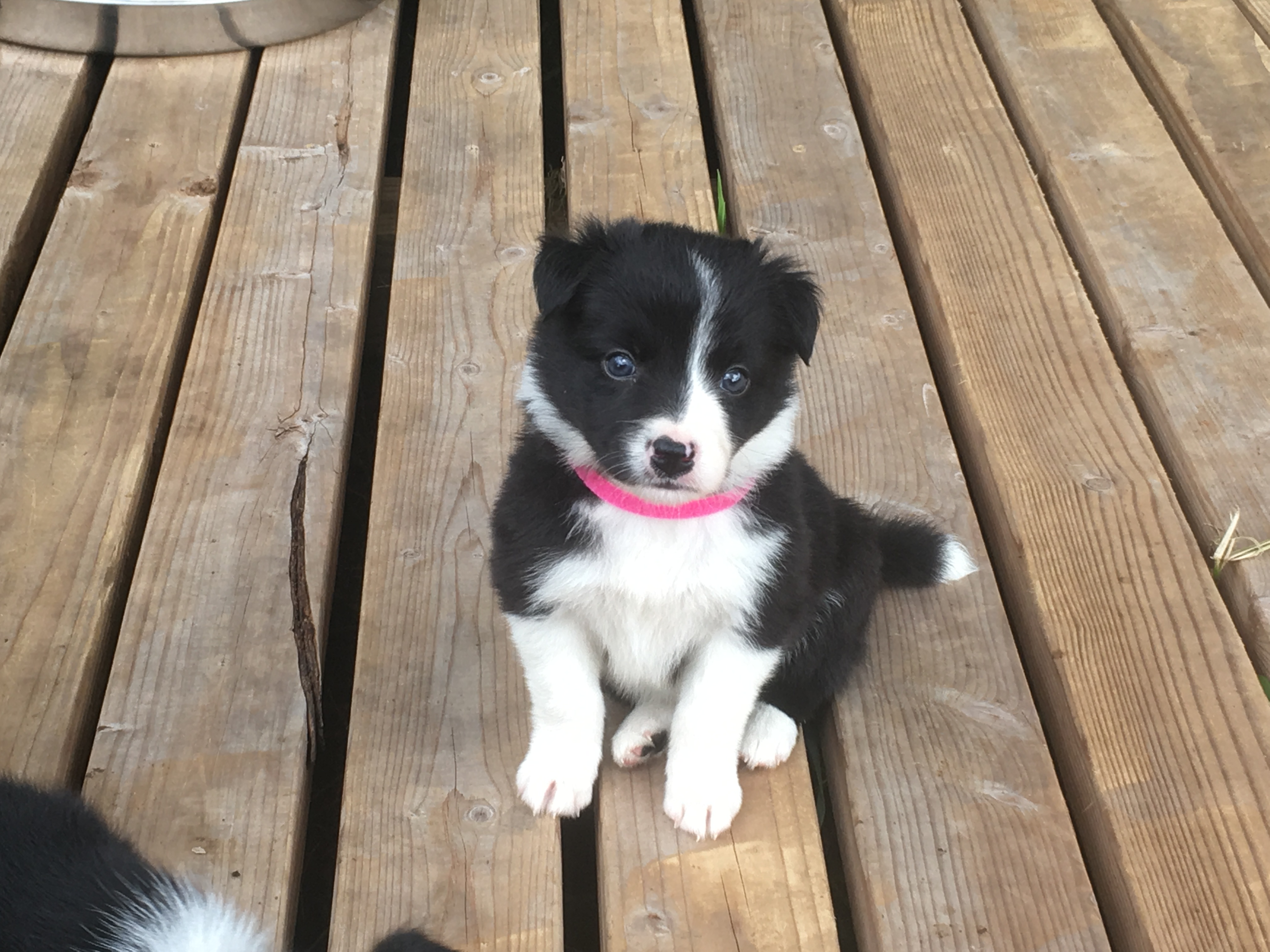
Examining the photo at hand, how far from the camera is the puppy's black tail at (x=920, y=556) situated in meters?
2.35

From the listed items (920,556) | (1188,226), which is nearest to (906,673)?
(920,556)

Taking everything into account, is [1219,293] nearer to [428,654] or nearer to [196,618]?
[428,654]

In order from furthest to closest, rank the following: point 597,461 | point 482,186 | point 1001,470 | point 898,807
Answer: point 482,186, point 1001,470, point 898,807, point 597,461

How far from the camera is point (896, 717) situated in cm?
223

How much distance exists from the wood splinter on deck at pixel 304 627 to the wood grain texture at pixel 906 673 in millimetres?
934

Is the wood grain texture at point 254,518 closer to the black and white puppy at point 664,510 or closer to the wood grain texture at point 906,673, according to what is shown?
the black and white puppy at point 664,510

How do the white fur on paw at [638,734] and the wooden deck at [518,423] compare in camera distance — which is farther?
the white fur on paw at [638,734]

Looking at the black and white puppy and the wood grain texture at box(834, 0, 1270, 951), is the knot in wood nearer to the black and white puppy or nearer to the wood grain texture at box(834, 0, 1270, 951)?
the wood grain texture at box(834, 0, 1270, 951)

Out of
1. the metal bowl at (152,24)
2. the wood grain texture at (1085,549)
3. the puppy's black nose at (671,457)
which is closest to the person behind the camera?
the puppy's black nose at (671,457)

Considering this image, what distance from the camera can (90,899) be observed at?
162cm

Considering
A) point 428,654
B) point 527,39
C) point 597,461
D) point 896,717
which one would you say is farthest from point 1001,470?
point 527,39

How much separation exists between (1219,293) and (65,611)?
270 cm

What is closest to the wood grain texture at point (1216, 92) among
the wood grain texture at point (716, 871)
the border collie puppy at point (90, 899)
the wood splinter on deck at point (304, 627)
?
A: the wood grain texture at point (716, 871)

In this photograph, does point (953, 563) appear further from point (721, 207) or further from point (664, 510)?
point (721, 207)
